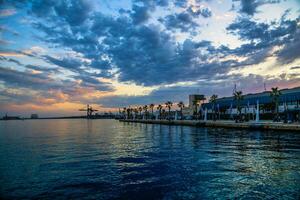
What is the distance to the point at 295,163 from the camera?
29.0 metres

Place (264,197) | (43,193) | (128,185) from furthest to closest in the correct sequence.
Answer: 1. (128,185)
2. (43,193)
3. (264,197)

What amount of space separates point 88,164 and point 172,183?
40.9ft

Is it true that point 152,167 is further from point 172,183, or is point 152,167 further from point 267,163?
point 267,163

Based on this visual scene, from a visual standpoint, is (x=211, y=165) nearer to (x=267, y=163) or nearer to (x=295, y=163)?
(x=267, y=163)

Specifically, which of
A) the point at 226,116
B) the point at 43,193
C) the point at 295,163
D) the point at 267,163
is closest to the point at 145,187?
the point at 43,193

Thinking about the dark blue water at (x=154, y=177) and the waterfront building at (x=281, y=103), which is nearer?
the dark blue water at (x=154, y=177)

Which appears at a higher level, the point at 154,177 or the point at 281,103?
the point at 281,103

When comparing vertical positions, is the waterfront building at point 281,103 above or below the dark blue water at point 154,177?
above

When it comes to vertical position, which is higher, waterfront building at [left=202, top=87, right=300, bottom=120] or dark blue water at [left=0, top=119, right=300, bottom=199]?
waterfront building at [left=202, top=87, right=300, bottom=120]

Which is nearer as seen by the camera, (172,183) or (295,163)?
(172,183)

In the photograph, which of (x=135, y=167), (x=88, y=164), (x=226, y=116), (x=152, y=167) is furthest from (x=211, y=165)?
(x=226, y=116)

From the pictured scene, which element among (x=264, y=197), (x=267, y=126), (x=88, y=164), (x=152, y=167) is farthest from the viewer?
(x=267, y=126)

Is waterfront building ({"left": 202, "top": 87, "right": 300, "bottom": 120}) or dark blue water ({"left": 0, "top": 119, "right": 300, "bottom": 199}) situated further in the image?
waterfront building ({"left": 202, "top": 87, "right": 300, "bottom": 120})

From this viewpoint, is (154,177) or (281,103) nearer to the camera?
(154,177)
